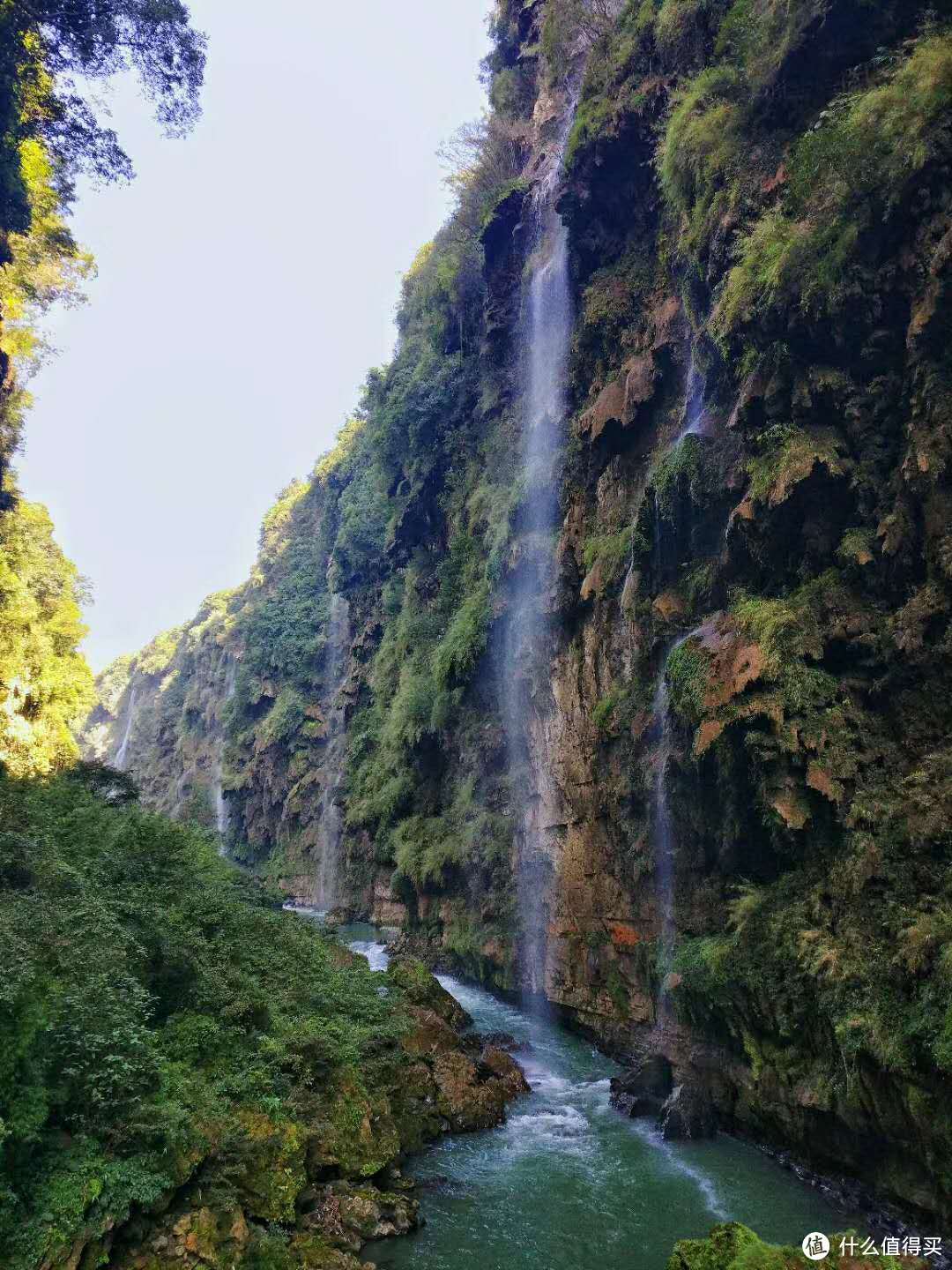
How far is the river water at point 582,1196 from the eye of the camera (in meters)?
7.82

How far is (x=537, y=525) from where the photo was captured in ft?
66.3

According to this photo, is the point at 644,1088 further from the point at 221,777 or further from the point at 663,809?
the point at 221,777

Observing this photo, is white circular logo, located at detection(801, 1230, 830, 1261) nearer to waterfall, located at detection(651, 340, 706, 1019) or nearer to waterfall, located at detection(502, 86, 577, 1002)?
waterfall, located at detection(651, 340, 706, 1019)

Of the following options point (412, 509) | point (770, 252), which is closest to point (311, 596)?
point (412, 509)

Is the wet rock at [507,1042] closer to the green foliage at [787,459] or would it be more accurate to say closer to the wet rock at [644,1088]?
the wet rock at [644,1088]

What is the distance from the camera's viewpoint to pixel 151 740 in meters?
73.0

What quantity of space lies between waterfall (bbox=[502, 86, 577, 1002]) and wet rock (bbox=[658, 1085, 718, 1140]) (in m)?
6.32

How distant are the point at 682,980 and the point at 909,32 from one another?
1410 centimetres

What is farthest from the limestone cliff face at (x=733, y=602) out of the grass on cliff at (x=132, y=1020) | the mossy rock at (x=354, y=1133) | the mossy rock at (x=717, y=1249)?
the grass on cliff at (x=132, y=1020)

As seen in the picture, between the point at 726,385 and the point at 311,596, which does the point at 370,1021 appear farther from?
the point at 311,596

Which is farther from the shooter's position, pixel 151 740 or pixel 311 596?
pixel 151 740

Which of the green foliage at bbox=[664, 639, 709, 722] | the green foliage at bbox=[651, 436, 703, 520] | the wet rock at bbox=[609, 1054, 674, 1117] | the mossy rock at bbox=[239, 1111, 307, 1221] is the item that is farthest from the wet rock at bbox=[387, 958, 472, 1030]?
the green foliage at bbox=[651, 436, 703, 520]

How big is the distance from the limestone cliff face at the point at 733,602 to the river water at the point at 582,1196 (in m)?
0.91

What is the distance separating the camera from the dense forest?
7.40 meters
